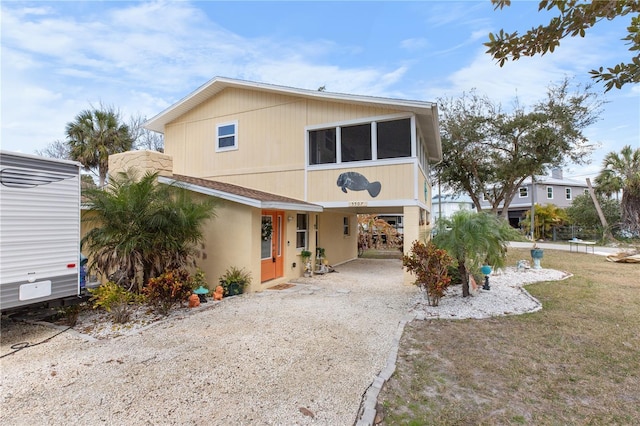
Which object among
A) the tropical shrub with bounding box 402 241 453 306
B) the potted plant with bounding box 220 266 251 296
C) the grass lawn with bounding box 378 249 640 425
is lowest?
the grass lawn with bounding box 378 249 640 425

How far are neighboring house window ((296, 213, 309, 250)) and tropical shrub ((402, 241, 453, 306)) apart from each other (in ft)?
16.2

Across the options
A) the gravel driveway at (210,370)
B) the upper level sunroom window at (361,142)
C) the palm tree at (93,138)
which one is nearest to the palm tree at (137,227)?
the gravel driveway at (210,370)

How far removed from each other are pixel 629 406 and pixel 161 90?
22915 mm

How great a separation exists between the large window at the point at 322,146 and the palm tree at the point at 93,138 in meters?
12.2

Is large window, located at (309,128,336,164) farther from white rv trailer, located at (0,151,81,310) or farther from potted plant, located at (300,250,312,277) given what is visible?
white rv trailer, located at (0,151,81,310)

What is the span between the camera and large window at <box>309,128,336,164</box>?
10.9 metres

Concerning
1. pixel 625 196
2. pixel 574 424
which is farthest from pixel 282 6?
pixel 625 196

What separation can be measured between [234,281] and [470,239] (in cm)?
567

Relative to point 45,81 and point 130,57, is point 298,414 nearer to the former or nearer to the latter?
point 130,57

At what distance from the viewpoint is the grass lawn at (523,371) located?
312 cm

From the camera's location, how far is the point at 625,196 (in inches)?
886

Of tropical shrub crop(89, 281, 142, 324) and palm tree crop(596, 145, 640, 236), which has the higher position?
palm tree crop(596, 145, 640, 236)

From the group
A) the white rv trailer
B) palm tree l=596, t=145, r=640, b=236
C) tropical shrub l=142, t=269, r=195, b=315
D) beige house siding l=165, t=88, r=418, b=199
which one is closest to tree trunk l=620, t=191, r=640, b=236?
palm tree l=596, t=145, r=640, b=236

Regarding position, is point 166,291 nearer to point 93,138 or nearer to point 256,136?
point 256,136
